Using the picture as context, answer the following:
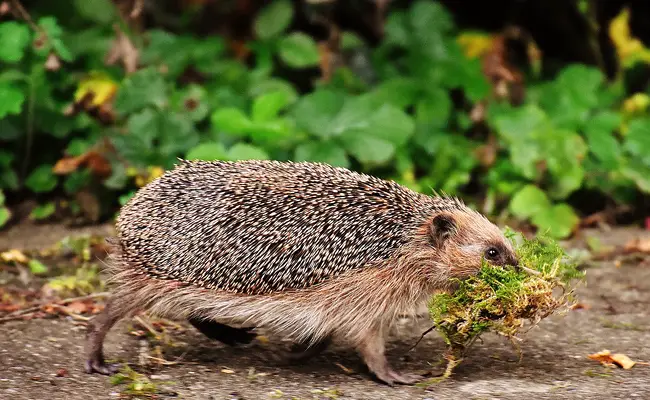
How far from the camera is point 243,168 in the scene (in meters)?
5.47

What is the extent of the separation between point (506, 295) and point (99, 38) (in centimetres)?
536

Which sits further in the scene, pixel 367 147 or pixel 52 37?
pixel 367 147

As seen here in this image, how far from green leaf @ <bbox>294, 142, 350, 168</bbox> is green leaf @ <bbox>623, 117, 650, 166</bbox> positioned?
2.59 meters

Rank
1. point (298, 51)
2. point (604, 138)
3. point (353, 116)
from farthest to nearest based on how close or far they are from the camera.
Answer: point (298, 51) < point (604, 138) < point (353, 116)

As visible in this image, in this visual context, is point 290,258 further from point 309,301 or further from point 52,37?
point 52,37

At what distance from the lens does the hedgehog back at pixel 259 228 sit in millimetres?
5098

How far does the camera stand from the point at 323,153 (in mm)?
7715

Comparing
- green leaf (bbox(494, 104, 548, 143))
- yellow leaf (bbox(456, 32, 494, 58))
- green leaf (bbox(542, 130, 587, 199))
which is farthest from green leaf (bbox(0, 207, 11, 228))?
yellow leaf (bbox(456, 32, 494, 58))

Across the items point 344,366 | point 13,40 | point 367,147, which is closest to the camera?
point 344,366

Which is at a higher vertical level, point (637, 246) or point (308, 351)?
point (637, 246)

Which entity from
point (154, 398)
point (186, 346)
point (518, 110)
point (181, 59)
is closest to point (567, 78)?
point (518, 110)

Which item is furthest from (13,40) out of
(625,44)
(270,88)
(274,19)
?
(625,44)

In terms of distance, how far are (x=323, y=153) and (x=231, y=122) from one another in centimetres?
78

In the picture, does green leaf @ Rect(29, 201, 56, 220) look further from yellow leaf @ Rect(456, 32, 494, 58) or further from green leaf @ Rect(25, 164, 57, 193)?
yellow leaf @ Rect(456, 32, 494, 58)
